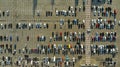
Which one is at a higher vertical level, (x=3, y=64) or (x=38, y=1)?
(x=38, y=1)

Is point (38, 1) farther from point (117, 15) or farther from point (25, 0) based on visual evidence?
point (117, 15)

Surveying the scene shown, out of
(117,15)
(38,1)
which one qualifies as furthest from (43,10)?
(117,15)

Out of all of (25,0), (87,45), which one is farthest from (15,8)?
(87,45)

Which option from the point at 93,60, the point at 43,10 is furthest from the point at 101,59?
the point at 43,10

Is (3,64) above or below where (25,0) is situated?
below

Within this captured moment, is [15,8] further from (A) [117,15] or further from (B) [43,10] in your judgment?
(A) [117,15]

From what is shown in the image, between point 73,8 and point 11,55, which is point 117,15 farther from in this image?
point 11,55
